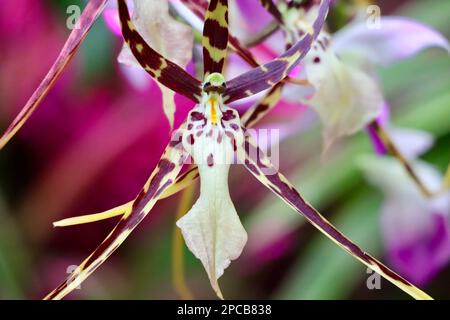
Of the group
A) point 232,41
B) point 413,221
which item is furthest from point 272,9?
point 413,221

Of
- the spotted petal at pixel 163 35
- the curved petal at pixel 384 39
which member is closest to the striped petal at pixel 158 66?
the spotted petal at pixel 163 35

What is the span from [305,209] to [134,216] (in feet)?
Answer: 0.19

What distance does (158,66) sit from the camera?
246mm

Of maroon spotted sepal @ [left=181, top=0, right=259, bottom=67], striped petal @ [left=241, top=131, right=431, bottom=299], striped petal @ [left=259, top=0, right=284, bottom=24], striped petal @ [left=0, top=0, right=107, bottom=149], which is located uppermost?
striped petal @ [left=259, top=0, right=284, bottom=24]

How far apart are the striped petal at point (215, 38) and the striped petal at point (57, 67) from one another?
36mm

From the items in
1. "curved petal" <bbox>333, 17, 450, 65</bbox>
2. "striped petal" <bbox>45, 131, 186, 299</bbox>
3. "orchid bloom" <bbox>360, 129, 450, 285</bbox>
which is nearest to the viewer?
"striped petal" <bbox>45, 131, 186, 299</bbox>

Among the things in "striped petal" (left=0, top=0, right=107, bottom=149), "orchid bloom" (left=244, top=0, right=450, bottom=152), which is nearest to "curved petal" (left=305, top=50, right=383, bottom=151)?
"orchid bloom" (left=244, top=0, right=450, bottom=152)

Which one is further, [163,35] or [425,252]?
[425,252]

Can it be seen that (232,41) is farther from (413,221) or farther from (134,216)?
(413,221)

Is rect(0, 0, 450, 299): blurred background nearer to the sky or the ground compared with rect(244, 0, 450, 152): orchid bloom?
nearer to the sky

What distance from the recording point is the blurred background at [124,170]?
1.82 feet

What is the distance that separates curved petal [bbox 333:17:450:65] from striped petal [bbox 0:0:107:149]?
0.60 feet

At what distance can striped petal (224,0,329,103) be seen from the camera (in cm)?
25

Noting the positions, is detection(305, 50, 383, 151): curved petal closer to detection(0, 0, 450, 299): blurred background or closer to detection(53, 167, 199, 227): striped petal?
detection(53, 167, 199, 227): striped petal
